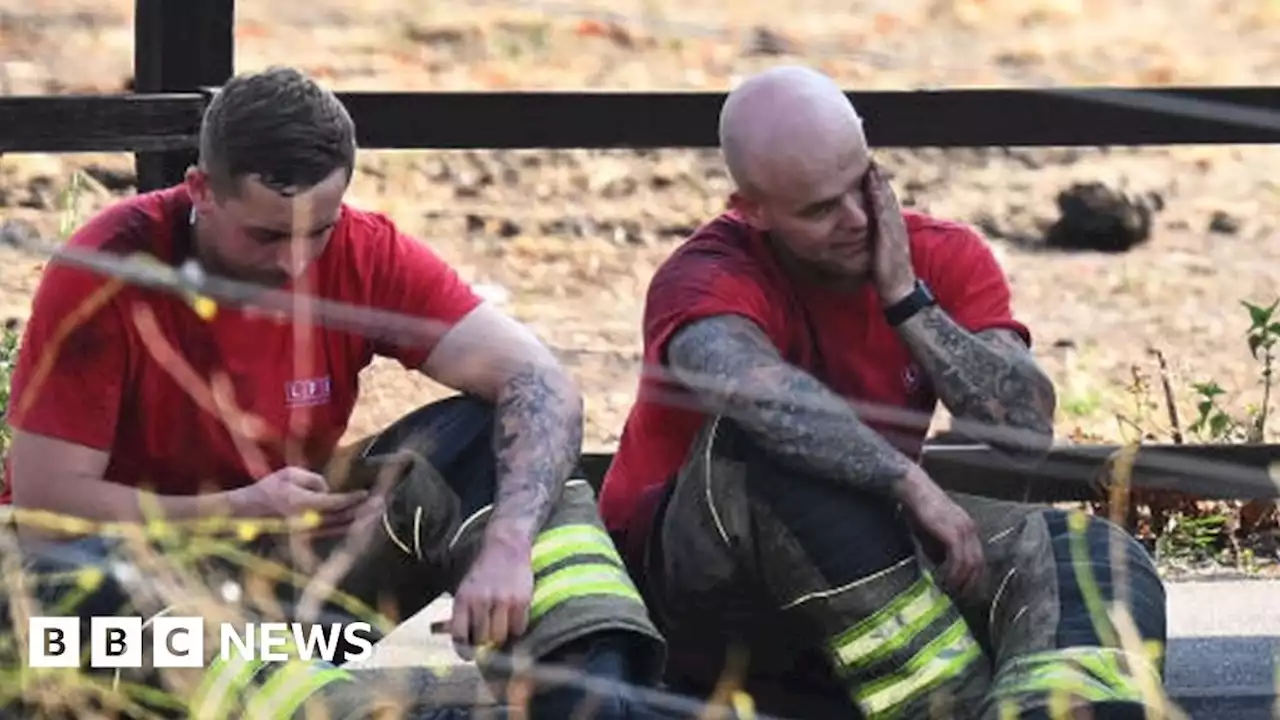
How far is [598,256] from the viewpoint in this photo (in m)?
9.54

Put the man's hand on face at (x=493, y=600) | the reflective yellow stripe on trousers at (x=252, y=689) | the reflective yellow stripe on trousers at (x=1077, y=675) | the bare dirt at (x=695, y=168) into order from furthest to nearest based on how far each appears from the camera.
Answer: the bare dirt at (x=695, y=168), the man's hand on face at (x=493, y=600), the reflective yellow stripe on trousers at (x=1077, y=675), the reflective yellow stripe on trousers at (x=252, y=689)

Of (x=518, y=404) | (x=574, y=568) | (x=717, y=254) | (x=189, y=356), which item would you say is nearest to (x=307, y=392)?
(x=189, y=356)

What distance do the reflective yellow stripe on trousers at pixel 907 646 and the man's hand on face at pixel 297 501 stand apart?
73cm

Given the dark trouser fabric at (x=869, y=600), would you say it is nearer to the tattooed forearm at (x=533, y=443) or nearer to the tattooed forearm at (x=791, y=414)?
the tattooed forearm at (x=791, y=414)

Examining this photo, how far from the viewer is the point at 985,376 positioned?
475 centimetres

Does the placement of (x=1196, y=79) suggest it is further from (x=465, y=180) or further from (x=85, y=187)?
(x=85, y=187)

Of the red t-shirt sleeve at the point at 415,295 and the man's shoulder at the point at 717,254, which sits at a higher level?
the man's shoulder at the point at 717,254

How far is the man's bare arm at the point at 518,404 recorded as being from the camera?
450 cm

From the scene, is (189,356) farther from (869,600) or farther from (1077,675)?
(1077,675)

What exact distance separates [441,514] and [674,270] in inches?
22.5

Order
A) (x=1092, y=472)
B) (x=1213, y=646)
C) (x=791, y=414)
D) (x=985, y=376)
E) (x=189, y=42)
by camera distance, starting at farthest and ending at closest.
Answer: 1. (x=1092, y=472)
2. (x=189, y=42)
3. (x=1213, y=646)
4. (x=985, y=376)
5. (x=791, y=414)

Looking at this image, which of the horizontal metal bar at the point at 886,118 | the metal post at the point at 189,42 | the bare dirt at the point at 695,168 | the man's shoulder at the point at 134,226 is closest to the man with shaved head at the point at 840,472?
the man's shoulder at the point at 134,226

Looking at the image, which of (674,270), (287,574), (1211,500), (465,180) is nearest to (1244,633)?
(1211,500)

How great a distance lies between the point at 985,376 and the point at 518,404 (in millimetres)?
718
